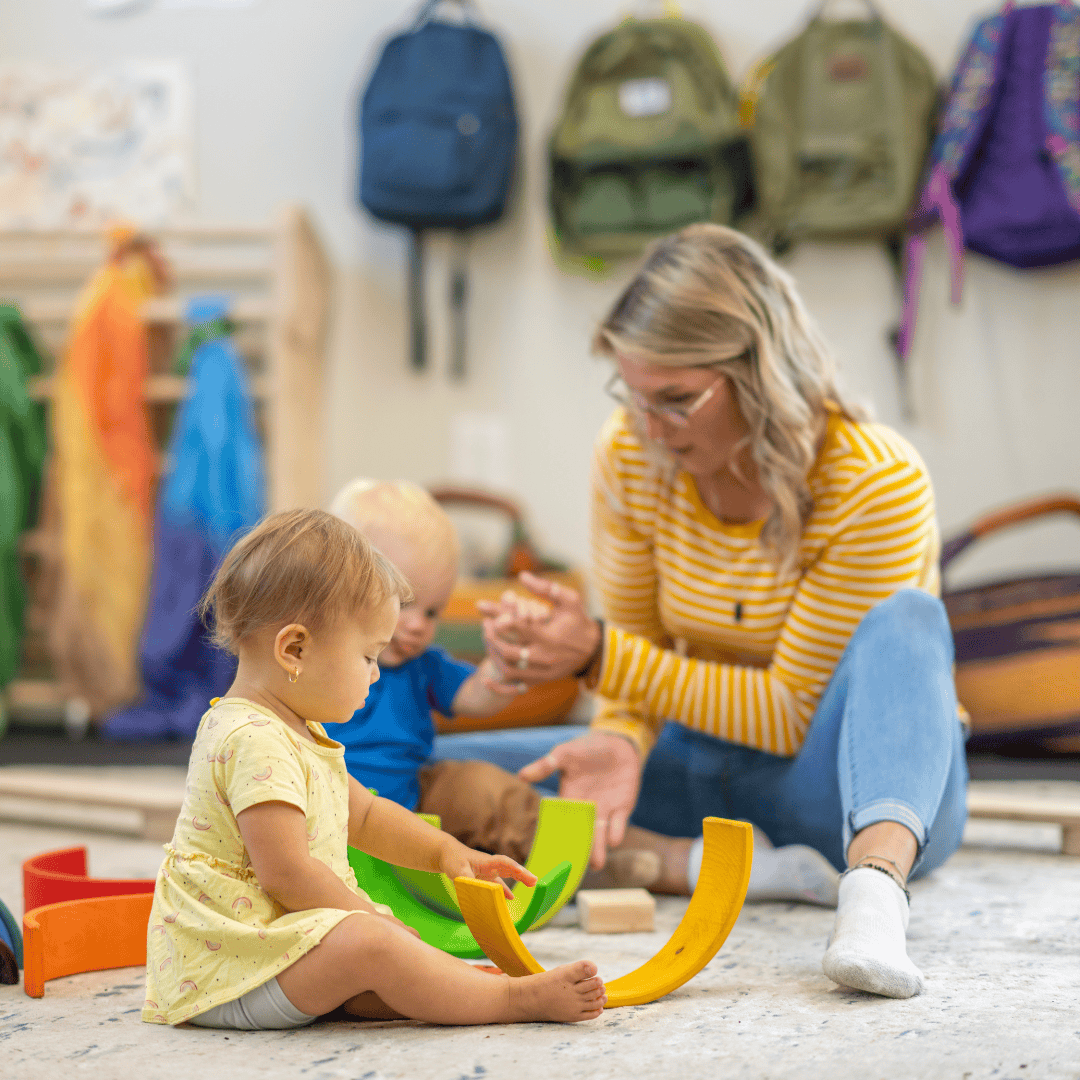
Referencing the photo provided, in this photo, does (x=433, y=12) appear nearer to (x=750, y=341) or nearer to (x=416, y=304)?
(x=416, y=304)

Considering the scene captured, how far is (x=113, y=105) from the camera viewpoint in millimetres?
2898

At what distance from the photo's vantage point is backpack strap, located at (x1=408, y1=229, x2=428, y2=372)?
2711 millimetres

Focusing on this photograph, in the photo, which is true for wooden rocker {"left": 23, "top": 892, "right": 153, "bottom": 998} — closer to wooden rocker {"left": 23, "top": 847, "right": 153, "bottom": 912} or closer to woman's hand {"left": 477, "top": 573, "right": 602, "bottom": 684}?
wooden rocker {"left": 23, "top": 847, "right": 153, "bottom": 912}

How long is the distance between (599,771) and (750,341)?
50cm

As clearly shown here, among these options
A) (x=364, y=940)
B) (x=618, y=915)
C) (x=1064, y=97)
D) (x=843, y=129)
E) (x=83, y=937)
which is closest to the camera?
(x=364, y=940)

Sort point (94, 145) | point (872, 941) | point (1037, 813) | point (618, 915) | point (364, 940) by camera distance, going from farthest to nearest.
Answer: point (94, 145), point (1037, 813), point (618, 915), point (872, 941), point (364, 940)

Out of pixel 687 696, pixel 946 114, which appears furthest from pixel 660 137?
pixel 687 696

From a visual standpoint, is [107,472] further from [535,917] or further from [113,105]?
[535,917]

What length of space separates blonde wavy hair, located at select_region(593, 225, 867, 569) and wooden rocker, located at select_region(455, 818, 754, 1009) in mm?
408

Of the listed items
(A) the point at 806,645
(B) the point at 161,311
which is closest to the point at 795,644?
(A) the point at 806,645

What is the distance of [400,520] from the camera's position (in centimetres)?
123

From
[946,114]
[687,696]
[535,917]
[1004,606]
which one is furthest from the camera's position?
[946,114]

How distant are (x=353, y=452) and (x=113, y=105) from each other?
3.52ft

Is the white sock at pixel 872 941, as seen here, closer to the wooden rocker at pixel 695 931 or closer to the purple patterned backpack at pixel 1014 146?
the wooden rocker at pixel 695 931
